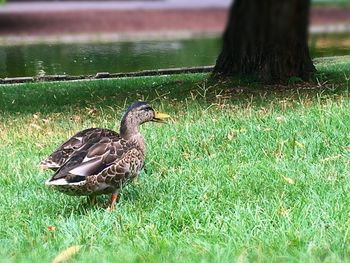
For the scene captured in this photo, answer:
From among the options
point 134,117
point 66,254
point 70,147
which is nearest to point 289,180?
point 134,117

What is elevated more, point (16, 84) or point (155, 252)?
point (155, 252)

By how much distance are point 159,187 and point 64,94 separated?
7.48 meters

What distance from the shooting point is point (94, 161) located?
406 centimetres

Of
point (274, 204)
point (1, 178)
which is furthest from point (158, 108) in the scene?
point (274, 204)

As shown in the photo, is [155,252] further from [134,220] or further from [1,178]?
[1,178]

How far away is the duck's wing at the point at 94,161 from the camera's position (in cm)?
392

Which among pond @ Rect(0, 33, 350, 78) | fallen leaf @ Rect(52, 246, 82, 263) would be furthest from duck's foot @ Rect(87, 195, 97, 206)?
fallen leaf @ Rect(52, 246, 82, 263)

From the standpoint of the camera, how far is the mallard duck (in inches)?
155

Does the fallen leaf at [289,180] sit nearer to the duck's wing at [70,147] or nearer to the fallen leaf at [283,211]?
the fallen leaf at [283,211]

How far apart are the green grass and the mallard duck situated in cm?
18

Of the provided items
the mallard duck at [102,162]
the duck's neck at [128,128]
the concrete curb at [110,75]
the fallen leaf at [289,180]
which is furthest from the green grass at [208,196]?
the concrete curb at [110,75]

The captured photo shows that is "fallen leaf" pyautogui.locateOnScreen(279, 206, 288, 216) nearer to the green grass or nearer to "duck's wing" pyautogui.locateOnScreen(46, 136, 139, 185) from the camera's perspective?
the green grass

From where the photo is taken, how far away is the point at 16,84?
1423 cm

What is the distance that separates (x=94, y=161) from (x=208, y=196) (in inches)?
→ 30.4
